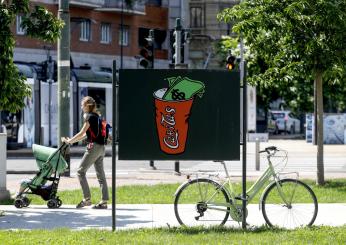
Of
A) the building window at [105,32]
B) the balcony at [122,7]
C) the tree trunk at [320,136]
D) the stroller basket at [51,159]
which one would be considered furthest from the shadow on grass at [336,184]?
the building window at [105,32]

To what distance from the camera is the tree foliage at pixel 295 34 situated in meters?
16.4

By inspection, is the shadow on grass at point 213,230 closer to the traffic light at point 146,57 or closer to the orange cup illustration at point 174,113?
the orange cup illustration at point 174,113

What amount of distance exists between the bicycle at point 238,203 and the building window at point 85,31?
38936 mm

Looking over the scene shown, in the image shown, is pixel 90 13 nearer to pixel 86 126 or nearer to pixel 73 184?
pixel 73 184

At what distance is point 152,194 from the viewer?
16125mm

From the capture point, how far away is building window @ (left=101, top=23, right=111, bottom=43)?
5216 centimetres

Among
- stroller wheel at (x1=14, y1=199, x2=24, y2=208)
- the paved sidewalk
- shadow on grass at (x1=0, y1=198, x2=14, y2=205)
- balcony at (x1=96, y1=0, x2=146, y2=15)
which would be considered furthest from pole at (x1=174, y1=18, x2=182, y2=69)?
balcony at (x1=96, y1=0, x2=146, y2=15)

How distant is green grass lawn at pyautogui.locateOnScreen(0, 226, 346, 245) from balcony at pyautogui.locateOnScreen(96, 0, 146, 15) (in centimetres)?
4162

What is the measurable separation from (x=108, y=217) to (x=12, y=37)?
308cm

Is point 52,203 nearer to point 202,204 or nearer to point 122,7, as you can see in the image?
point 202,204

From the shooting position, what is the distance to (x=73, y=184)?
62.9ft

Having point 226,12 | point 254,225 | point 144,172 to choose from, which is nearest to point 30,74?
point 144,172

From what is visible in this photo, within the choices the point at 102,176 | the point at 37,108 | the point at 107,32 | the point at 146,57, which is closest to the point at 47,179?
the point at 102,176

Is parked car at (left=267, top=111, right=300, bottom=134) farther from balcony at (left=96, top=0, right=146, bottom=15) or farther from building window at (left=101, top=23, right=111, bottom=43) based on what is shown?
building window at (left=101, top=23, right=111, bottom=43)
